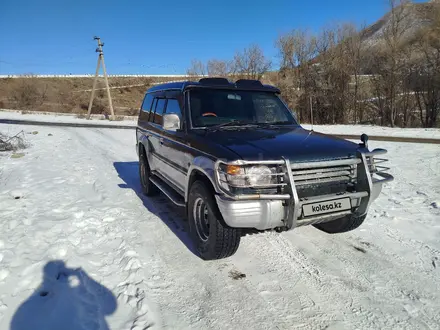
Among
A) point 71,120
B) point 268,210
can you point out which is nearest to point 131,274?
point 268,210

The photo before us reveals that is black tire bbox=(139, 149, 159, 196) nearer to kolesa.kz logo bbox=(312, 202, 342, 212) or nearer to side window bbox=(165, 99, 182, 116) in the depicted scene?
side window bbox=(165, 99, 182, 116)

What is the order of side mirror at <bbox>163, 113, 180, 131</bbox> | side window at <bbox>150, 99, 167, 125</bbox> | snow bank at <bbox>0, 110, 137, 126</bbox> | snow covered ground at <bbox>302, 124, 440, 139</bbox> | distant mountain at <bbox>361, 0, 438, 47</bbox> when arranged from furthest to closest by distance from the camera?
snow bank at <bbox>0, 110, 137, 126</bbox>, distant mountain at <bbox>361, 0, 438, 47</bbox>, snow covered ground at <bbox>302, 124, 440, 139</bbox>, side window at <bbox>150, 99, 167, 125</bbox>, side mirror at <bbox>163, 113, 180, 131</bbox>

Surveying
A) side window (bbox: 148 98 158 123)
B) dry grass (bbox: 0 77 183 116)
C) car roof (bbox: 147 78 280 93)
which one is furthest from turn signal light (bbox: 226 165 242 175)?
dry grass (bbox: 0 77 183 116)

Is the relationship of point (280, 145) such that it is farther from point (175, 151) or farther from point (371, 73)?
point (371, 73)

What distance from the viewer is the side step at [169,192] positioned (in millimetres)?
4363

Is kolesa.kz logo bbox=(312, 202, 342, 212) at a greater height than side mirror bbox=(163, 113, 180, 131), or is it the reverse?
side mirror bbox=(163, 113, 180, 131)

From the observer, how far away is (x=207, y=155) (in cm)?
346

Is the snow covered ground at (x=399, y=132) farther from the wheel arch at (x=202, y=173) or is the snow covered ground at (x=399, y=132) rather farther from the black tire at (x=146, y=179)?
the wheel arch at (x=202, y=173)

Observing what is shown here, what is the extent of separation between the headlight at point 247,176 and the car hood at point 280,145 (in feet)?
0.43

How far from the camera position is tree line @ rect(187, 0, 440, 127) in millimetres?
21562

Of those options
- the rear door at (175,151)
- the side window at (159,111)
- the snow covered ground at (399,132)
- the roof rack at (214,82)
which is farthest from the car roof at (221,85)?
the snow covered ground at (399,132)

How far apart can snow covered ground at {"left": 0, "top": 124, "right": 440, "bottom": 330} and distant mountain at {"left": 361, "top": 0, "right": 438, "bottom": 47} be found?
67.6 feet

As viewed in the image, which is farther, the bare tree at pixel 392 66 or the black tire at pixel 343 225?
the bare tree at pixel 392 66

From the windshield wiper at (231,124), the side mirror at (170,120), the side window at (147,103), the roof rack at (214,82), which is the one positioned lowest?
the windshield wiper at (231,124)
